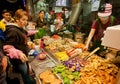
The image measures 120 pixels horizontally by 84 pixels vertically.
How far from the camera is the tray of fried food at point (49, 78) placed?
1733 millimetres

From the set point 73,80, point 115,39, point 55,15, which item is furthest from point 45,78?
point 55,15

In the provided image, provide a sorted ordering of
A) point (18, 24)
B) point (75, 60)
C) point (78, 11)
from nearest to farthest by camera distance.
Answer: point (18, 24) < point (75, 60) < point (78, 11)

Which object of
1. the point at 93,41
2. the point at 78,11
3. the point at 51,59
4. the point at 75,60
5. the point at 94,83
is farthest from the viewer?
the point at 78,11

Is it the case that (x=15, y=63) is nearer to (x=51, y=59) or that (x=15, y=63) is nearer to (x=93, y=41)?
(x=51, y=59)

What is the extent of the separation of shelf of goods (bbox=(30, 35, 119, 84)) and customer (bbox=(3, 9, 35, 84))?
0.28 metres

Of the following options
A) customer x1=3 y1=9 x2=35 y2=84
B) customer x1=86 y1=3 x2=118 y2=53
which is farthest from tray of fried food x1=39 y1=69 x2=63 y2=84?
customer x1=86 y1=3 x2=118 y2=53

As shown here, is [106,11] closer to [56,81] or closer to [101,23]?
[101,23]

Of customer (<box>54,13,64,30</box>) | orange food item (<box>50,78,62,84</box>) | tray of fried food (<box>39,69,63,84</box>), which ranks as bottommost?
tray of fried food (<box>39,69,63,84</box>)

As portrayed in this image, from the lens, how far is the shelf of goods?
165 centimetres

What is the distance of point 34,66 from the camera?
2199 mm

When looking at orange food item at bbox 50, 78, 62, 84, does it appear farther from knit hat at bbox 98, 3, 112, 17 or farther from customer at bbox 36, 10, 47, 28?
customer at bbox 36, 10, 47, 28

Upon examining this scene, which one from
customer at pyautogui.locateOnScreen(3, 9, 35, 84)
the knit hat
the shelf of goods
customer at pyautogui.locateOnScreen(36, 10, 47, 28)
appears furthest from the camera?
customer at pyautogui.locateOnScreen(36, 10, 47, 28)

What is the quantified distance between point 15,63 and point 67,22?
9.69ft

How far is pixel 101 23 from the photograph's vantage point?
2465mm
